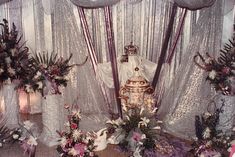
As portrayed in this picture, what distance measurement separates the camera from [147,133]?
163 inches

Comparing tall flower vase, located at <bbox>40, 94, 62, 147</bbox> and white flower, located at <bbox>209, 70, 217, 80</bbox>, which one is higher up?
→ white flower, located at <bbox>209, 70, 217, 80</bbox>

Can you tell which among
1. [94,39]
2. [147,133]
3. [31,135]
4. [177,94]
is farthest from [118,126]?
[94,39]

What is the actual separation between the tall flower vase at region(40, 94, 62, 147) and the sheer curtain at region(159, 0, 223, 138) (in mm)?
1592

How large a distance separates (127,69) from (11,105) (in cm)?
170

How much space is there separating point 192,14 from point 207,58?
73 centimetres

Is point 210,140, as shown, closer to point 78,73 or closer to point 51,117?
point 51,117

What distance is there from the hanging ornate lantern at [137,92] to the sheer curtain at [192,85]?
492mm

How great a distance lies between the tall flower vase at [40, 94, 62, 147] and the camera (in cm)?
496

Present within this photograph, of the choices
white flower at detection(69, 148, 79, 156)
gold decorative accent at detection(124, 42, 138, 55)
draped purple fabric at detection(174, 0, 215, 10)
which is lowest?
white flower at detection(69, 148, 79, 156)

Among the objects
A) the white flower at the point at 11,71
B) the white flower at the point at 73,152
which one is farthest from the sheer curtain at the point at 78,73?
the white flower at the point at 73,152

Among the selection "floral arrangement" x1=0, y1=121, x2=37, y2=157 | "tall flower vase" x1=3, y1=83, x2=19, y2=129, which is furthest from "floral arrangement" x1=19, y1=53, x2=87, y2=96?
"floral arrangement" x1=0, y1=121, x2=37, y2=157

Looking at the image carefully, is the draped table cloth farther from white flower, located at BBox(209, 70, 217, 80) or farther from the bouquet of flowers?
the bouquet of flowers

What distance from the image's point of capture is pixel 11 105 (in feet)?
17.3

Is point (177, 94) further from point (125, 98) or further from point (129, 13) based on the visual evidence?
point (129, 13)
